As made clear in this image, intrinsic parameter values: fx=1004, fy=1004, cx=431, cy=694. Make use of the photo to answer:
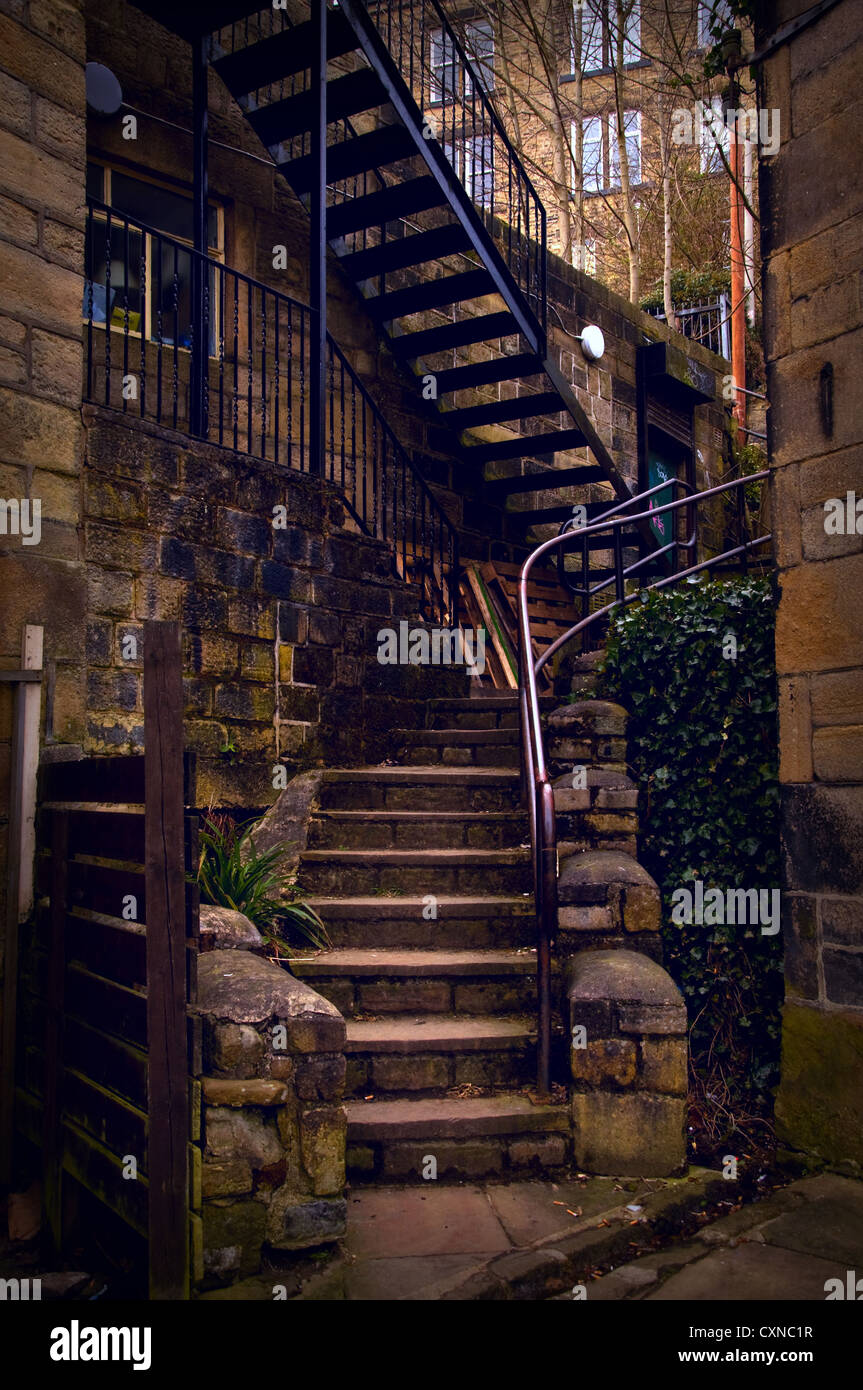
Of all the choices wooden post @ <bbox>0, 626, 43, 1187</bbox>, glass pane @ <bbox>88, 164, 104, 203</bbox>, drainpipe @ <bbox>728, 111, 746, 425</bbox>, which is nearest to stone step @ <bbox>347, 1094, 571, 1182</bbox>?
wooden post @ <bbox>0, 626, 43, 1187</bbox>

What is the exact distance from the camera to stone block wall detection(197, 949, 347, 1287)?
291cm

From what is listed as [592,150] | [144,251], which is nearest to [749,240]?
[592,150]

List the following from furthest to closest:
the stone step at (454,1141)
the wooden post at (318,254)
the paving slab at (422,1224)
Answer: the wooden post at (318,254) < the stone step at (454,1141) < the paving slab at (422,1224)

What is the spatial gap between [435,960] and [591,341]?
7.51m

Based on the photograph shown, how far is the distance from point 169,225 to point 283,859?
4.83m

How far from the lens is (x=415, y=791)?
5.49 metres

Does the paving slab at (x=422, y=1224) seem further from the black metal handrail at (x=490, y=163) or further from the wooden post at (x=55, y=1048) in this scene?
the black metal handrail at (x=490, y=163)

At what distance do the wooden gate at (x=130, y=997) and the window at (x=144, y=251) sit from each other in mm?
4225

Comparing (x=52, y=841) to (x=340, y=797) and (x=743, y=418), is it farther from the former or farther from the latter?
(x=743, y=418)

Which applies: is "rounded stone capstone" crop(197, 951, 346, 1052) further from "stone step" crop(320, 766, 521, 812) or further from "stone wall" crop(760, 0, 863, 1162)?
"stone step" crop(320, 766, 521, 812)

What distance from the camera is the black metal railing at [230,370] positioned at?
5938 mm

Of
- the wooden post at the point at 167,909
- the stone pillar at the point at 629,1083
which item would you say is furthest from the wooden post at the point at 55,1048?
the stone pillar at the point at 629,1083

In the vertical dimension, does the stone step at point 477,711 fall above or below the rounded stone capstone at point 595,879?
above

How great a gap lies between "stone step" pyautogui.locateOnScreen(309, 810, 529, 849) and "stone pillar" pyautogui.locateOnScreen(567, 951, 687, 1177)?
1499 millimetres
